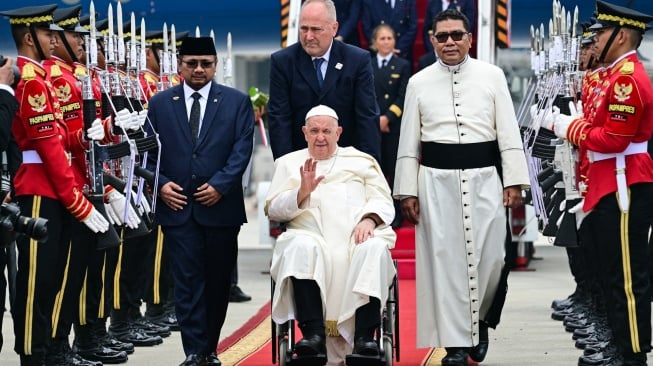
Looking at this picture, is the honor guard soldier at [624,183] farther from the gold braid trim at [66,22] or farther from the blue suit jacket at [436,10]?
the blue suit jacket at [436,10]

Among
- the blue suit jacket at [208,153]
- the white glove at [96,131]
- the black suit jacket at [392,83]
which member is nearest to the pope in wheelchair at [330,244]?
the blue suit jacket at [208,153]

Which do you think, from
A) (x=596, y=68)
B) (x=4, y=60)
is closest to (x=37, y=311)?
(x=4, y=60)

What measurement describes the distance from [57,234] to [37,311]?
1.40 feet

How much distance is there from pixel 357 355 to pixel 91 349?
2102mm

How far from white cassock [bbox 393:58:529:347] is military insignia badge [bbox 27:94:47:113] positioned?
211 centimetres

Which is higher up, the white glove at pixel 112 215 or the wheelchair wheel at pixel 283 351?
the white glove at pixel 112 215

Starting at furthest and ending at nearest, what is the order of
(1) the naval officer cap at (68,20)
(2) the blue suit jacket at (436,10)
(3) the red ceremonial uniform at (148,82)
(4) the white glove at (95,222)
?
(2) the blue suit jacket at (436,10), (3) the red ceremonial uniform at (148,82), (1) the naval officer cap at (68,20), (4) the white glove at (95,222)

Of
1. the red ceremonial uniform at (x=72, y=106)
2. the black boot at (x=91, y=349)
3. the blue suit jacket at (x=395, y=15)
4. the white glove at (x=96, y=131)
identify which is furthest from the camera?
the blue suit jacket at (x=395, y=15)

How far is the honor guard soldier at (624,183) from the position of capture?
8.20 m

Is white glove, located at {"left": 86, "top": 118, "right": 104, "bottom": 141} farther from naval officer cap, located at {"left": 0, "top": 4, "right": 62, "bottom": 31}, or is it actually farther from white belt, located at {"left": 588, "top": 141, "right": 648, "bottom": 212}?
white belt, located at {"left": 588, "top": 141, "right": 648, "bottom": 212}

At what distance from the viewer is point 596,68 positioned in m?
10.0

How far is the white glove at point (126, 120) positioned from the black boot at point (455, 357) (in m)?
2.24

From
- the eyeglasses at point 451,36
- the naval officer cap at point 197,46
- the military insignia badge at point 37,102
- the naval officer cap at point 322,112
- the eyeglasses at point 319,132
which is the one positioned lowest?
the eyeglasses at point 319,132

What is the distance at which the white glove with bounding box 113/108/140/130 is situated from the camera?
896 cm
